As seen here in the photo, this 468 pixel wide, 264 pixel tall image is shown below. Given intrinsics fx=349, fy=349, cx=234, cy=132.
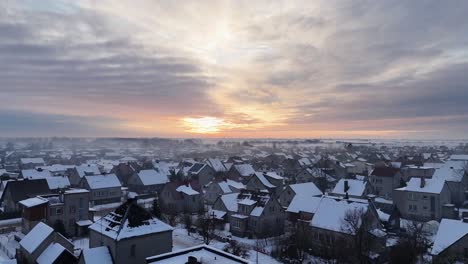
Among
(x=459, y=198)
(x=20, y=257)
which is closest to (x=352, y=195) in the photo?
(x=459, y=198)

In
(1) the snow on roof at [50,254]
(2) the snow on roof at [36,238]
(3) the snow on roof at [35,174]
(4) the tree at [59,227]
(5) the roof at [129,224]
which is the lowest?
(4) the tree at [59,227]

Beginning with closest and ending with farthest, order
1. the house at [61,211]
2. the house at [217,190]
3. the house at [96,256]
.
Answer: the house at [96,256]
the house at [61,211]
the house at [217,190]

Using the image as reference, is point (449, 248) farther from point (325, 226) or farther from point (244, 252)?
point (244, 252)

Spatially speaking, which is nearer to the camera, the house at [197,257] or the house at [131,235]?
the house at [197,257]

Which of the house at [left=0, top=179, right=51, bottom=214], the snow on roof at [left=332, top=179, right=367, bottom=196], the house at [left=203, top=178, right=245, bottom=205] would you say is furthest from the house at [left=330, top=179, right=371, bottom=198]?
the house at [left=0, top=179, right=51, bottom=214]

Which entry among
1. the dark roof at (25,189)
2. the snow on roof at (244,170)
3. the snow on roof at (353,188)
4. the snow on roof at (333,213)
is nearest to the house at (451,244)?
the snow on roof at (333,213)

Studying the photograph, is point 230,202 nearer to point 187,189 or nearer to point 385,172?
point 187,189

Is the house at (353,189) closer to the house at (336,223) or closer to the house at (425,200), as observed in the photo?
the house at (425,200)
